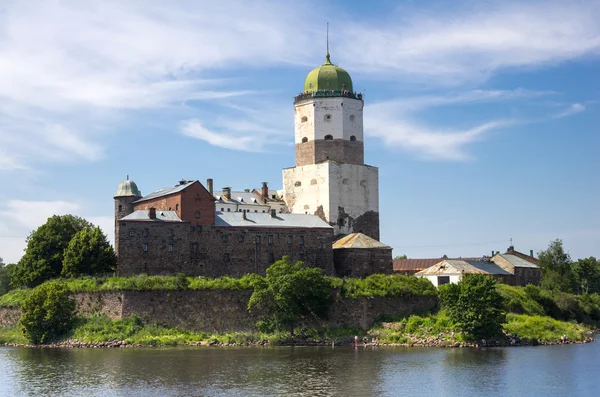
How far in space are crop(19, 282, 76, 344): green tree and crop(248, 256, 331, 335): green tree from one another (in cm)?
1116

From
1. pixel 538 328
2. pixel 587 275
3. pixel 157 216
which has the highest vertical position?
pixel 157 216

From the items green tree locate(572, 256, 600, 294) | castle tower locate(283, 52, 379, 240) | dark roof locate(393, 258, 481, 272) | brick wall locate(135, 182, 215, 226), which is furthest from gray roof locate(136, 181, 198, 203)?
green tree locate(572, 256, 600, 294)

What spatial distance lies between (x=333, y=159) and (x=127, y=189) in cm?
1765

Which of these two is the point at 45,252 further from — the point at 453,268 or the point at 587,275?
the point at 587,275

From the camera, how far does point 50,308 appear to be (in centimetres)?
5153

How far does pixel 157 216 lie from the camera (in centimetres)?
5706

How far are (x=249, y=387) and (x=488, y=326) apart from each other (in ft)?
59.9

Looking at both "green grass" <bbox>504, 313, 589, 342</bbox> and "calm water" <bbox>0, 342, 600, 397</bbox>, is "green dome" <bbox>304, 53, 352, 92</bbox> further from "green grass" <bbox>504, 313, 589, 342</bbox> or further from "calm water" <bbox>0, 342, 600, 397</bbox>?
"calm water" <bbox>0, 342, 600, 397</bbox>

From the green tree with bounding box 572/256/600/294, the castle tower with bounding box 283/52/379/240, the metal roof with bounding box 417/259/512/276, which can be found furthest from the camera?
the green tree with bounding box 572/256/600/294

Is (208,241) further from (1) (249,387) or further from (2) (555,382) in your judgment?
(2) (555,382)

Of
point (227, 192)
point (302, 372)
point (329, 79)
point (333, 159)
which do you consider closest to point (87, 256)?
point (227, 192)

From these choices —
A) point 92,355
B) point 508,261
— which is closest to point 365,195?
point 508,261

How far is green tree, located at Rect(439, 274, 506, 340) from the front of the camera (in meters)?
48.3

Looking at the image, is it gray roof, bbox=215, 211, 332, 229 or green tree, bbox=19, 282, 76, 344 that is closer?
green tree, bbox=19, 282, 76, 344
